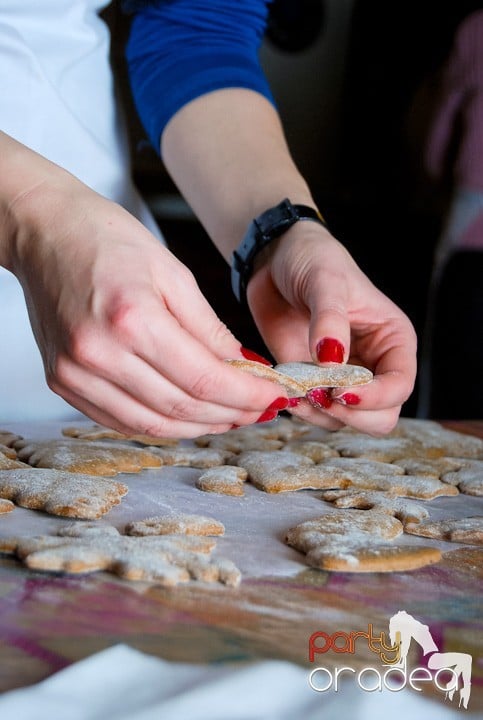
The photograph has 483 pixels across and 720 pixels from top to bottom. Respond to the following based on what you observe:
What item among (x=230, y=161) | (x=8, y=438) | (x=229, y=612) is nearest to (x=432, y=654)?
(x=229, y=612)

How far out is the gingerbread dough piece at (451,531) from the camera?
3.19 ft

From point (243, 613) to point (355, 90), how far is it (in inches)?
124

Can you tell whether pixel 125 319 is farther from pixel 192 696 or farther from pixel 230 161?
pixel 230 161

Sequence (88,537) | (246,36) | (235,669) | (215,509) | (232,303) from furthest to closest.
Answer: (232,303)
(246,36)
(215,509)
(88,537)
(235,669)

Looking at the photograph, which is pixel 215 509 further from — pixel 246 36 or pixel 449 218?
pixel 449 218


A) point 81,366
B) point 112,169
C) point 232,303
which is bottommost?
point 232,303

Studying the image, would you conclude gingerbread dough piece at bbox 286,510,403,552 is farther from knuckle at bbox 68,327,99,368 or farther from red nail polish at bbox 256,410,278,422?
knuckle at bbox 68,327,99,368

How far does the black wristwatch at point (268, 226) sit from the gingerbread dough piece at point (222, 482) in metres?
0.38

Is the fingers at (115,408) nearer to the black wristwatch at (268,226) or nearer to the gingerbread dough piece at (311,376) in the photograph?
the gingerbread dough piece at (311,376)

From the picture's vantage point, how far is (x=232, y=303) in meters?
3.41

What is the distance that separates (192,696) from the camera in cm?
60

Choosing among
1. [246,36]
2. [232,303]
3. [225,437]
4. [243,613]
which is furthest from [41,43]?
[232,303]

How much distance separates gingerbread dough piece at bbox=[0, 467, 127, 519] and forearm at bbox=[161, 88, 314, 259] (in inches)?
21.5

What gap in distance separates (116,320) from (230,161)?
665 mm
